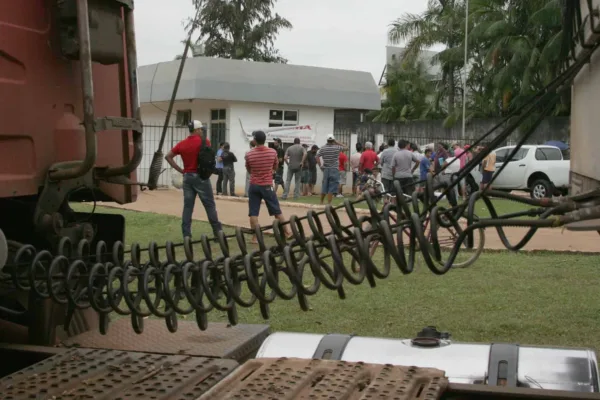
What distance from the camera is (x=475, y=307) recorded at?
7.93 m

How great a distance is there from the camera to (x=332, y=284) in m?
3.12

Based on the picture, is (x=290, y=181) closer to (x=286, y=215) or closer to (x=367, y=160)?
(x=367, y=160)

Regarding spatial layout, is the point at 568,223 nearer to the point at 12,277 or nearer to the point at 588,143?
the point at 588,143

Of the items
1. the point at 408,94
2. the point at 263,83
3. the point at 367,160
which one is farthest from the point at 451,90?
the point at 367,160

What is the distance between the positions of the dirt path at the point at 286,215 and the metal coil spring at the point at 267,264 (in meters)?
2.82

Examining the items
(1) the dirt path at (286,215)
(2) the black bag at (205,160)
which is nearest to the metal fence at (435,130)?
(1) the dirt path at (286,215)

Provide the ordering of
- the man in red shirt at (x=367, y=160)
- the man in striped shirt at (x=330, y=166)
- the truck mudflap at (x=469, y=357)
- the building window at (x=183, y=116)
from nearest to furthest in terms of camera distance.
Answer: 1. the truck mudflap at (x=469, y=357)
2. the man in striped shirt at (x=330, y=166)
3. the man in red shirt at (x=367, y=160)
4. the building window at (x=183, y=116)

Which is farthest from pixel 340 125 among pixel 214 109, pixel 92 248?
Result: pixel 92 248

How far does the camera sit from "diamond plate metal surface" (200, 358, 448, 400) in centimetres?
307

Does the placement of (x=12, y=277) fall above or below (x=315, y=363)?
above

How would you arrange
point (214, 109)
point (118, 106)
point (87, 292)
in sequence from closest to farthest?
point (87, 292), point (118, 106), point (214, 109)

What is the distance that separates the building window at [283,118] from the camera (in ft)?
90.5

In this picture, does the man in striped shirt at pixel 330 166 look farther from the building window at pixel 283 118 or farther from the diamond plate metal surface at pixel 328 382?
the diamond plate metal surface at pixel 328 382

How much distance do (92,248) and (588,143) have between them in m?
2.22
